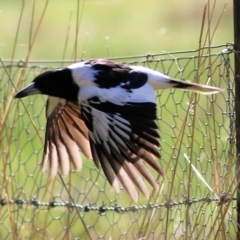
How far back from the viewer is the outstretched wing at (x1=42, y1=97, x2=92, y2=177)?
3529 mm

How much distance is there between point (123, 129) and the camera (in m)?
3.07

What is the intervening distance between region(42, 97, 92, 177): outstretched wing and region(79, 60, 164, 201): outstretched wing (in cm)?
40

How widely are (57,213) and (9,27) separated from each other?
4479 mm

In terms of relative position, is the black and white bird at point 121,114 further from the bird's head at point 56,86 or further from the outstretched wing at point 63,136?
the outstretched wing at point 63,136

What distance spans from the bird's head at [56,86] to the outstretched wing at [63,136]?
207 millimetres

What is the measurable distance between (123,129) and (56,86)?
16.1 inches

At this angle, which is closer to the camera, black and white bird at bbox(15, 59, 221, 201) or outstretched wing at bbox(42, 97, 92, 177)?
black and white bird at bbox(15, 59, 221, 201)

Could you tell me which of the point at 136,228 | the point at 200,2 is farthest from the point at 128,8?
the point at 136,228

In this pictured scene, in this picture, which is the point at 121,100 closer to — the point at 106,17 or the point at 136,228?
the point at 136,228

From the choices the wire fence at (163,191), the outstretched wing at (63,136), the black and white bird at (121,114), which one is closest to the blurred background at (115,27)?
the wire fence at (163,191)

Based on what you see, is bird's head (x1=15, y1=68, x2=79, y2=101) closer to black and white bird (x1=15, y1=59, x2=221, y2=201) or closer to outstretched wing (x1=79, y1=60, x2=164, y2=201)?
black and white bird (x1=15, y1=59, x2=221, y2=201)

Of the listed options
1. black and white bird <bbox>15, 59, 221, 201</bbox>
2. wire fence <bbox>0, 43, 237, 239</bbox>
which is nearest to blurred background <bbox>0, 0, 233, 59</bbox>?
wire fence <bbox>0, 43, 237, 239</bbox>

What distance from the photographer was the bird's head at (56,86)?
3.30 meters

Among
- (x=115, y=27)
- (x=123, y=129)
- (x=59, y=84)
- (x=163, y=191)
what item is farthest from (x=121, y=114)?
(x=115, y=27)
